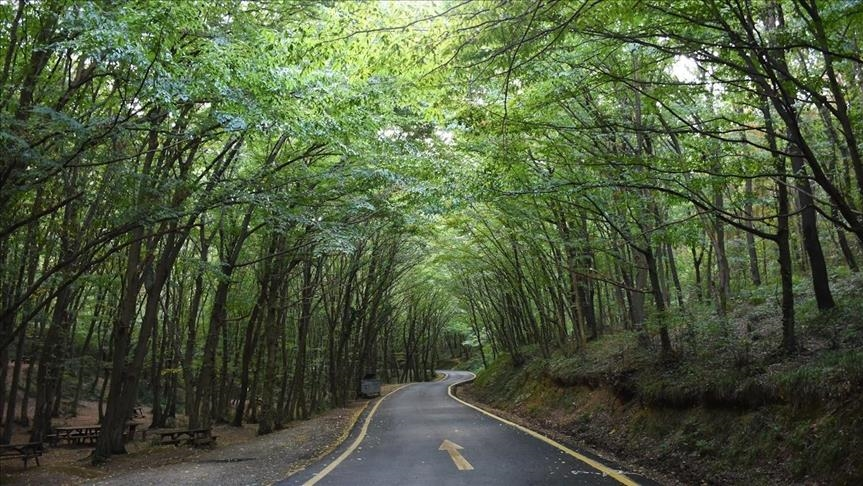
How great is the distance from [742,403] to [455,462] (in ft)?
13.3

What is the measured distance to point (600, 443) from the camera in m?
9.31

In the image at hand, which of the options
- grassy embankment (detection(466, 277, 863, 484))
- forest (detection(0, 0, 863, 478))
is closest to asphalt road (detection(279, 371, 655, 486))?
grassy embankment (detection(466, 277, 863, 484))

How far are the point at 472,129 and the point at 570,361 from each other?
11086 millimetres

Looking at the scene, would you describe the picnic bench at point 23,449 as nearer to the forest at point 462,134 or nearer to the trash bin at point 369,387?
the forest at point 462,134

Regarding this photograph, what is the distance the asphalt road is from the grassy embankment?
3.62 ft

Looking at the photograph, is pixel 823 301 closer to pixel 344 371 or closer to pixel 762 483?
pixel 762 483

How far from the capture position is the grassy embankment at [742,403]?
5.48m

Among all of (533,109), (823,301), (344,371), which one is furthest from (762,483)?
(344,371)

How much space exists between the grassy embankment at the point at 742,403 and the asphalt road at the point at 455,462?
110cm

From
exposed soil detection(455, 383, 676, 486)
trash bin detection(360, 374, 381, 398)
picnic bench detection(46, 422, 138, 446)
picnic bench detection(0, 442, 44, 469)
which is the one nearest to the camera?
exposed soil detection(455, 383, 676, 486)

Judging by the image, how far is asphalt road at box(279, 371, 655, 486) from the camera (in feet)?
21.7

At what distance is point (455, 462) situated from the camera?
7914 millimetres

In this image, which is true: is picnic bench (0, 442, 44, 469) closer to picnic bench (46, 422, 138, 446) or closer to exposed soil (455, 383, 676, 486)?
picnic bench (46, 422, 138, 446)

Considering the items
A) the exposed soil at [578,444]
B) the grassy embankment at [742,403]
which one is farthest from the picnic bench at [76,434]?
the grassy embankment at [742,403]
